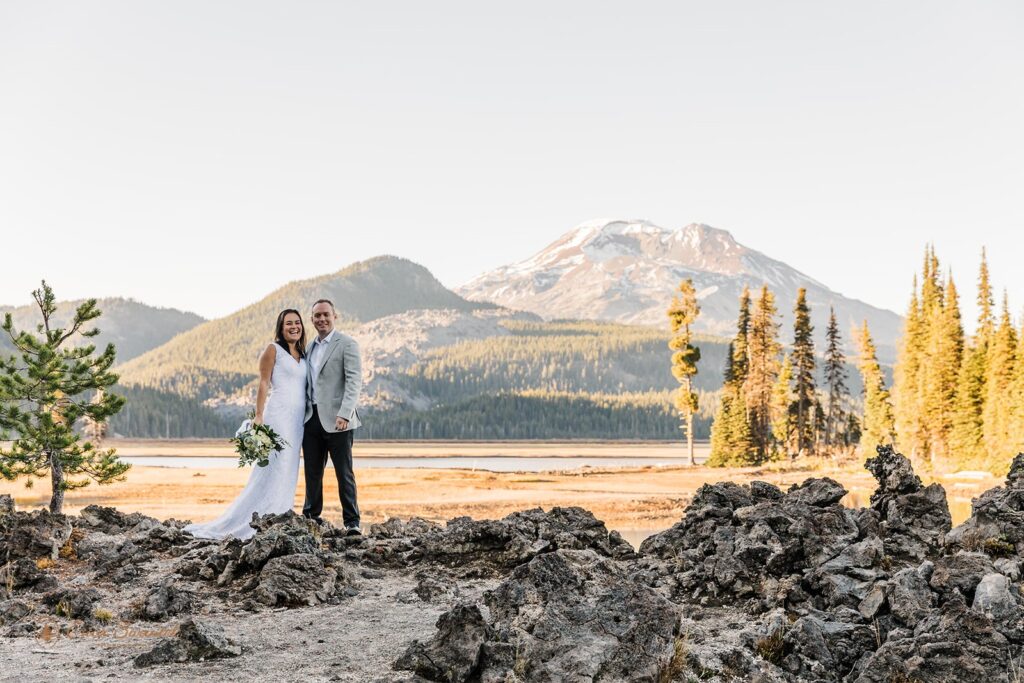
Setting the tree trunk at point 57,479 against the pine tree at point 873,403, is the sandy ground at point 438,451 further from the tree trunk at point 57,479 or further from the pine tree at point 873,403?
the tree trunk at point 57,479

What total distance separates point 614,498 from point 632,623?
33040 mm

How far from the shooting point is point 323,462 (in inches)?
539

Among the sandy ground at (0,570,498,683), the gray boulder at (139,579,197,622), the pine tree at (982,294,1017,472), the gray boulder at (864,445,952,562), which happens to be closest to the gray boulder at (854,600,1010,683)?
the gray boulder at (864,445,952,562)

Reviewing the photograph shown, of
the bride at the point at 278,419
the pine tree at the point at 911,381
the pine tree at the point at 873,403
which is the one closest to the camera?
the bride at the point at 278,419

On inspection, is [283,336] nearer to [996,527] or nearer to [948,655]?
[948,655]

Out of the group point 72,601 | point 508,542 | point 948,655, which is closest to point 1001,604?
point 948,655

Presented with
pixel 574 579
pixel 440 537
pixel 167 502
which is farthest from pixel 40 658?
pixel 167 502

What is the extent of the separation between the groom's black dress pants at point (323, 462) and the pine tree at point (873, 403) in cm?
7093

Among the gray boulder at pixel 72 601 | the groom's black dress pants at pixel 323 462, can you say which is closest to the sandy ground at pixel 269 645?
the gray boulder at pixel 72 601

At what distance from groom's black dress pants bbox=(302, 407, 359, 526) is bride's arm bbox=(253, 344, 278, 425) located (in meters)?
0.74

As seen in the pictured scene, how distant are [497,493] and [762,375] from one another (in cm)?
3797

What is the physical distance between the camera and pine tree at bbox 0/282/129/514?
18.6m

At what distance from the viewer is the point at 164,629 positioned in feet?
31.2

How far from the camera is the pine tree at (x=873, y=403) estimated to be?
79312mm
